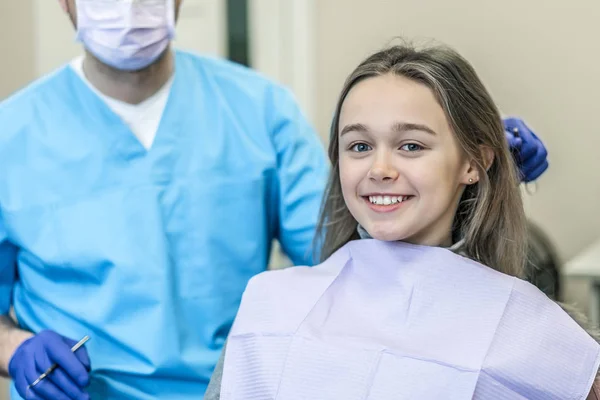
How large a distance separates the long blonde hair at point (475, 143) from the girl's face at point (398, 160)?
17 millimetres

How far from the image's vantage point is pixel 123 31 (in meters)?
1.44

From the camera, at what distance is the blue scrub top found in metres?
A: 1.42

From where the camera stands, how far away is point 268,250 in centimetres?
157

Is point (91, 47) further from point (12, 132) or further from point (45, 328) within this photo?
point (45, 328)

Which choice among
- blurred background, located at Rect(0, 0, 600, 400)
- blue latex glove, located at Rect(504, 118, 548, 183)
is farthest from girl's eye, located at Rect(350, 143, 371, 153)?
blurred background, located at Rect(0, 0, 600, 400)

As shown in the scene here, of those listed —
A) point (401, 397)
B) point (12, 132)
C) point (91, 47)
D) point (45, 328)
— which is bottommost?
point (45, 328)

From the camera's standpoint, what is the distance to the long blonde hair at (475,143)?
1.22 metres

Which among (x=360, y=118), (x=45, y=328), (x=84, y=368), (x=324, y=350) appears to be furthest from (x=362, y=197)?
(x=45, y=328)

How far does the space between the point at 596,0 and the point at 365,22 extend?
2.48 ft

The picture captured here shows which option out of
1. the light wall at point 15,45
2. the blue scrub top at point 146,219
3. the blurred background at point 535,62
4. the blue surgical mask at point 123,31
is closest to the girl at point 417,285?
the blue scrub top at point 146,219

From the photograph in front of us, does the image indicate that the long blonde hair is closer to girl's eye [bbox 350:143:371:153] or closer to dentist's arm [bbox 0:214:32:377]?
girl's eye [bbox 350:143:371:153]

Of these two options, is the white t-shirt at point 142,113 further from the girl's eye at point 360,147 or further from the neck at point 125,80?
the girl's eye at point 360,147

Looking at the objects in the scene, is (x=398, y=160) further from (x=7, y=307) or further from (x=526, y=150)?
(x=7, y=307)

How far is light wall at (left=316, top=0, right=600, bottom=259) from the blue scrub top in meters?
1.43
